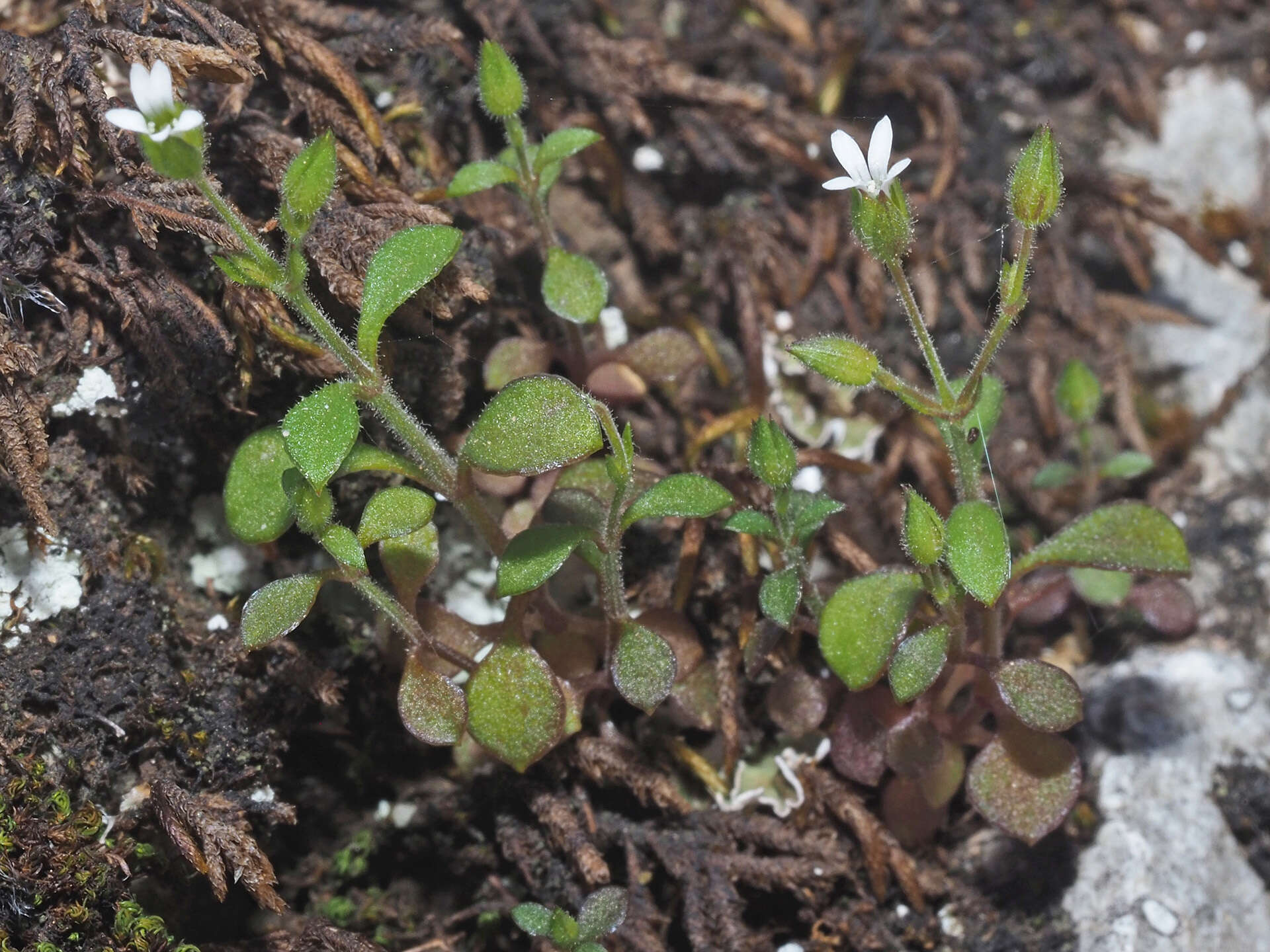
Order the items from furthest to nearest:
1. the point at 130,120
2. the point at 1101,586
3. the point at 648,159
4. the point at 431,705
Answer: the point at 648,159, the point at 1101,586, the point at 431,705, the point at 130,120

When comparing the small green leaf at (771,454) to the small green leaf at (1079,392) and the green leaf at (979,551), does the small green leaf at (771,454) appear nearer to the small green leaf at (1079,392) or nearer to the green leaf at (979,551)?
the green leaf at (979,551)

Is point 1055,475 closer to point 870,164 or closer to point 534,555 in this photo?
point 870,164

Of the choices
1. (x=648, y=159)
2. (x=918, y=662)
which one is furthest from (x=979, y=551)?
(x=648, y=159)

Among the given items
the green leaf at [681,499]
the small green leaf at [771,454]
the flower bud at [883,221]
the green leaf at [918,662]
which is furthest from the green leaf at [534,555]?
the flower bud at [883,221]

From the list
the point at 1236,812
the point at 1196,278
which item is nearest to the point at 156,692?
the point at 1236,812

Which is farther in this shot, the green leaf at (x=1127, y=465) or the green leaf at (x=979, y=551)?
the green leaf at (x=1127, y=465)

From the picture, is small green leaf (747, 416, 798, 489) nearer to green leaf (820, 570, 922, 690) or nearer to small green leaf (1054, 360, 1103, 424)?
green leaf (820, 570, 922, 690)

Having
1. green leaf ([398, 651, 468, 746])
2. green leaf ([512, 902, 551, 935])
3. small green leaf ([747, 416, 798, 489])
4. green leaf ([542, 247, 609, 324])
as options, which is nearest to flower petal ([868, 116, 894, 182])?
small green leaf ([747, 416, 798, 489])
